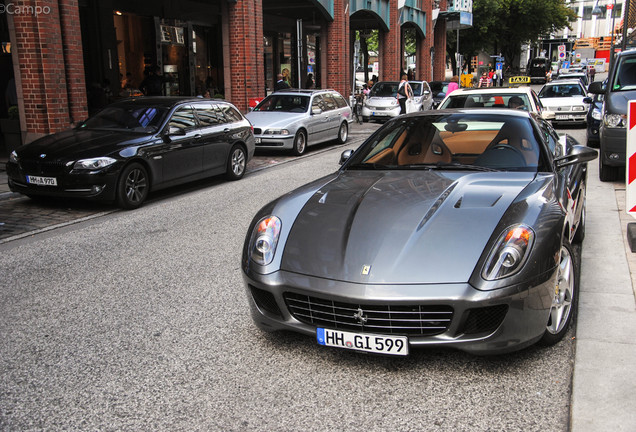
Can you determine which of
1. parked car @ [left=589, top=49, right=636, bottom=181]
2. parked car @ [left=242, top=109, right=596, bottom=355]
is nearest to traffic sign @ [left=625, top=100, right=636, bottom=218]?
parked car @ [left=242, top=109, right=596, bottom=355]

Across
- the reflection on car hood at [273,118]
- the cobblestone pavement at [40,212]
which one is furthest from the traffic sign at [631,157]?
the reflection on car hood at [273,118]

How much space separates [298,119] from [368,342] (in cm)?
1265

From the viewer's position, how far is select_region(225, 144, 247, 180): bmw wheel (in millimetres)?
11359

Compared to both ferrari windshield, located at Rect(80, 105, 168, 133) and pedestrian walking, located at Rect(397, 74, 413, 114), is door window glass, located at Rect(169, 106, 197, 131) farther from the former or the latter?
pedestrian walking, located at Rect(397, 74, 413, 114)

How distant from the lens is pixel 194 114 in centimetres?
1048

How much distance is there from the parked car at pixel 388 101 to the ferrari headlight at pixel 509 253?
21231 millimetres

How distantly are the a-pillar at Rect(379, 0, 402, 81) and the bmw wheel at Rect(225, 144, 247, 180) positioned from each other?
2228cm

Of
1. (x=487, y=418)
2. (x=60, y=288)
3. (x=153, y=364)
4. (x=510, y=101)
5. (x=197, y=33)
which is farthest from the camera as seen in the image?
(x=197, y=33)

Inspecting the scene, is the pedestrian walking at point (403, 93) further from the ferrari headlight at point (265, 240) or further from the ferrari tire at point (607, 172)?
the ferrari headlight at point (265, 240)

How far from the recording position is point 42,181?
8500mm

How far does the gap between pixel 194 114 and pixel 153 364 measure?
7356 mm

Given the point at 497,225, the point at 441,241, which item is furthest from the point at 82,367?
the point at 497,225

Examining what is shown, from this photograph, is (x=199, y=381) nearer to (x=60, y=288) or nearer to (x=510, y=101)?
(x=60, y=288)

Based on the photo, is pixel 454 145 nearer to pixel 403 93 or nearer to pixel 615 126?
pixel 615 126
